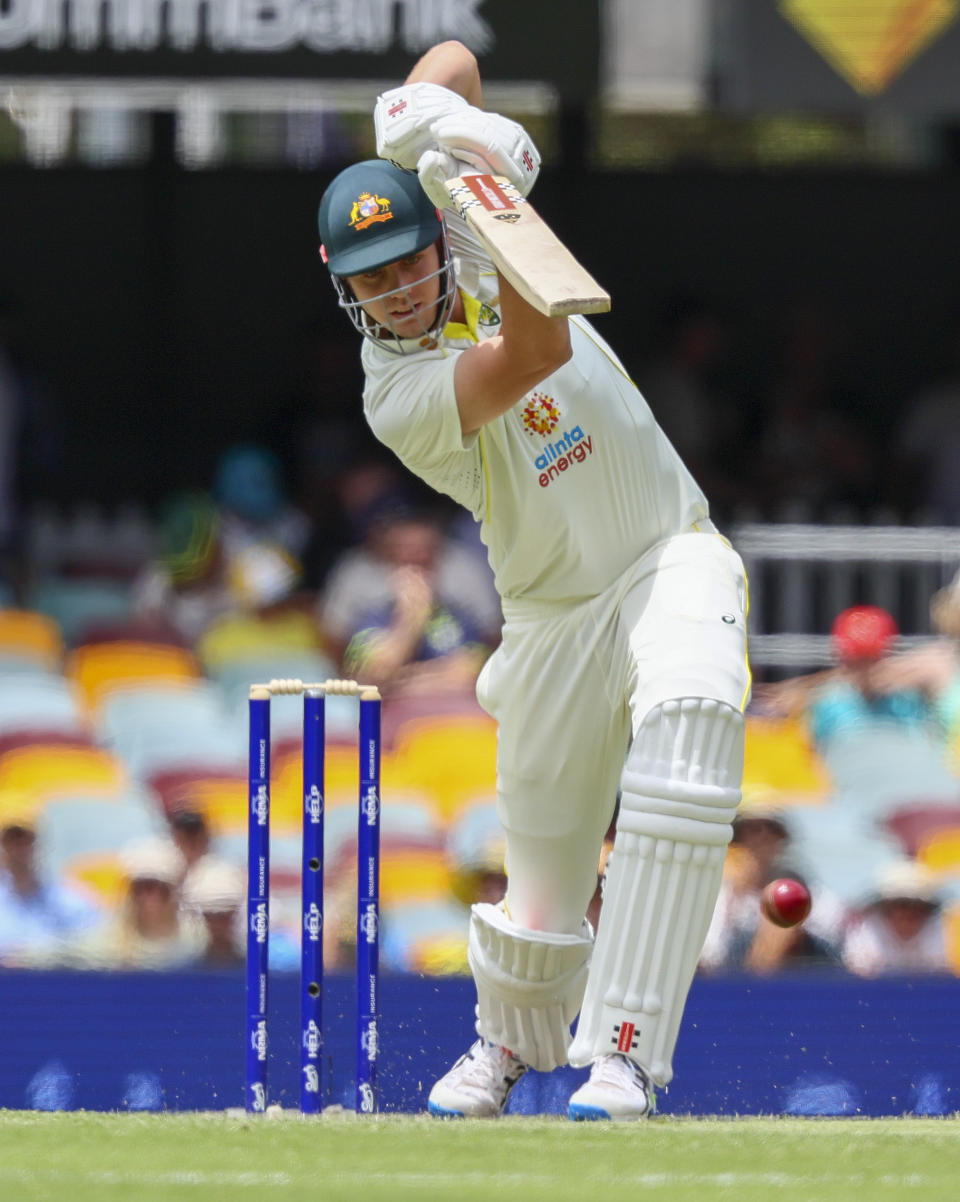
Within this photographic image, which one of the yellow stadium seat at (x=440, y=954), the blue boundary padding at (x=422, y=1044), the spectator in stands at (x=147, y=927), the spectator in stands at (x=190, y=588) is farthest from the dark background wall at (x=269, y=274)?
the blue boundary padding at (x=422, y=1044)

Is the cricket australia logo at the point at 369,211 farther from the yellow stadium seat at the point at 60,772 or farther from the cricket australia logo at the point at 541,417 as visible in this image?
the yellow stadium seat at the point at 60,772

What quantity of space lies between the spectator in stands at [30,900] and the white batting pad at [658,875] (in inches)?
133

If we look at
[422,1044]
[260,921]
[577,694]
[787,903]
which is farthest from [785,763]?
[260,921]

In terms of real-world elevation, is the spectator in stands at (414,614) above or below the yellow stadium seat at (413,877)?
above

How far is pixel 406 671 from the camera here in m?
7.86

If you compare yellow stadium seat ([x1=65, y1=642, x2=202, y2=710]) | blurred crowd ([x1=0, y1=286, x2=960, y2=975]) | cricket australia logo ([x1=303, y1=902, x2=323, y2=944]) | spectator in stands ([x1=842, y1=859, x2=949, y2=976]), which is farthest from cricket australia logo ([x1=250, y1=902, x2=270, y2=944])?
yellow stadium seat ([x1=65, y1=642, x2=202, y2=710])

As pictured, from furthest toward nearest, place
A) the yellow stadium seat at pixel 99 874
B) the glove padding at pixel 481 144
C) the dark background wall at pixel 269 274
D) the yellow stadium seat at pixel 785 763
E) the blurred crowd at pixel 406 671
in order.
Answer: the dark background wall at pixel 269 274 → the yellow stadium seat at pixel 785 763 → the yellow stadium seat at pixel 99 874 → the blurred crowd at pixel 406 671 → the glove padding at pixel 481 144

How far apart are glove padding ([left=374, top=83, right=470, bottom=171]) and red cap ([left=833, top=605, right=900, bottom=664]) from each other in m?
3.91

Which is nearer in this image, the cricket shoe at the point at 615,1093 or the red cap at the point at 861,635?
the cricket shoe at the point at 615,1093

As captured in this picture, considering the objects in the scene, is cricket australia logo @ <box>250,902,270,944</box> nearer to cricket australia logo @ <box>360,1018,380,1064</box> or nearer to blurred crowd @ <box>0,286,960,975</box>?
cricket australia logo @ <box>360,1018,380,1064</box>

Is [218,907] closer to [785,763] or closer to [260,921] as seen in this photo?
[785,763]

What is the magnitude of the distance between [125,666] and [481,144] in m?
4.81

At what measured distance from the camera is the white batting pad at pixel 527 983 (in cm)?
407

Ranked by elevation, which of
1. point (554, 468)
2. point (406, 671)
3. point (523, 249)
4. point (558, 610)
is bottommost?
point (406, 671)
